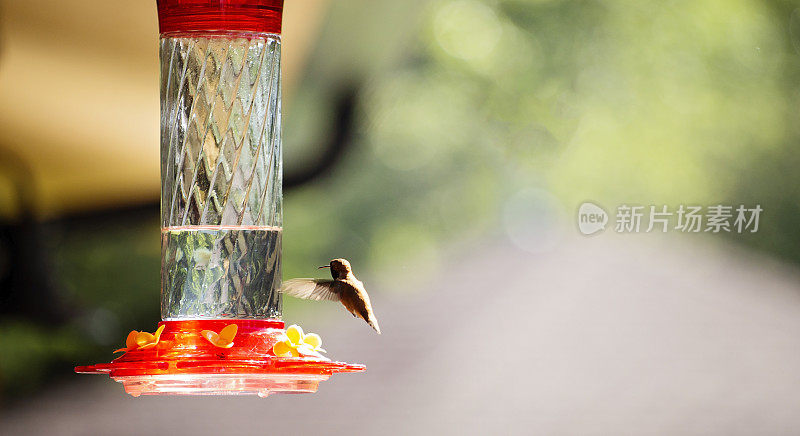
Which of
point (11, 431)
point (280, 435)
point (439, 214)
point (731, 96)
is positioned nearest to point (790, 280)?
point (731, 96)

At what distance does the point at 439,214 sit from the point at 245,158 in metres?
1.62

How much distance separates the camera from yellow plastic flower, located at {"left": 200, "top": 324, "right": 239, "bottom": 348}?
140 centimetres

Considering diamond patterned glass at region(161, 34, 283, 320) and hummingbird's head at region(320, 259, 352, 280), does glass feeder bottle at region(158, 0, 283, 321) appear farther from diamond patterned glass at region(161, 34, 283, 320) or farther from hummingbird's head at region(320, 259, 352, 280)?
hummingbird's head at region(320, 259, 352, 280)

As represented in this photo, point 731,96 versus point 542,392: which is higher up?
point 731,96

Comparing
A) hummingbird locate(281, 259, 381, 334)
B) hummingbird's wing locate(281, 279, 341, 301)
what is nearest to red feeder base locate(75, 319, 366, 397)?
hummingbird's wing locate(281, 279, 341, 301)

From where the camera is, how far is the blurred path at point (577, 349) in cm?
312

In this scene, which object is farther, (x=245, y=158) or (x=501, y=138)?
(x=501, y=138)

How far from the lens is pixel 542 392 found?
3.13 metres

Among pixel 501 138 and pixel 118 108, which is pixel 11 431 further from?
pixel 501 138

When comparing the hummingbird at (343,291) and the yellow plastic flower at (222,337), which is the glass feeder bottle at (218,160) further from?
the hummingbird at (343,291)

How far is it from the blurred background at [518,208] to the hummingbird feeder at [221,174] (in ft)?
5.08

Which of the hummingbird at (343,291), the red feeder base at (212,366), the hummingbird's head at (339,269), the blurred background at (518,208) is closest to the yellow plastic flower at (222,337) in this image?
the red feeder base at (212,366)

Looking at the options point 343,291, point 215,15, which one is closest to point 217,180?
point 215,15

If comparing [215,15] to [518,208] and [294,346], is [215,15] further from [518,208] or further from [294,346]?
[518,208]
